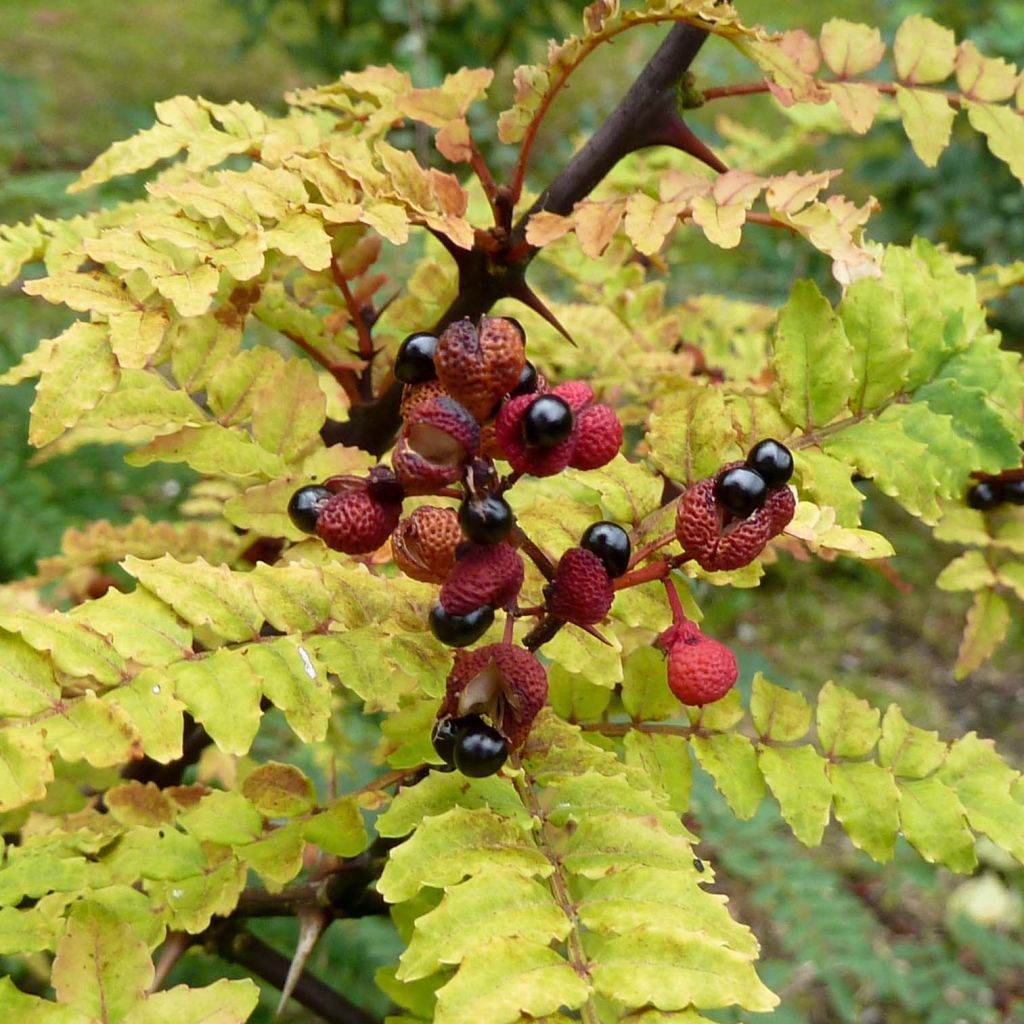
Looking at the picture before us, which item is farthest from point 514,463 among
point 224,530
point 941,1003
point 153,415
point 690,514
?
point 941,1003

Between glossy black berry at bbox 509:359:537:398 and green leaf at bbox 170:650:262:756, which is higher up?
glossy black berry at bbox 509:359:537:398

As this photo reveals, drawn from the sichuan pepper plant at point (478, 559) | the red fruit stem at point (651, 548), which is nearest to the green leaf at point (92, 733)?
the sichuan pepper plant at point (478, 559)

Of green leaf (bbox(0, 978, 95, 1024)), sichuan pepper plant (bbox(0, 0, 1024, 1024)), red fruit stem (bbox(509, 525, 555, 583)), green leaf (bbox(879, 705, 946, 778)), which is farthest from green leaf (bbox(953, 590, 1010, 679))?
green leaf (bbox(0, 978, 95, 1024))

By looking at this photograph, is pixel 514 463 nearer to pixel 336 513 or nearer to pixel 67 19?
pixel 336 513

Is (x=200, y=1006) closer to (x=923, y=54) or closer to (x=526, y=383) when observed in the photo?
(x=526, y=383)

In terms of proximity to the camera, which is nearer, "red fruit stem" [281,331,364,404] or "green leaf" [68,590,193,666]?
"green leaf" [68,590,193,666]

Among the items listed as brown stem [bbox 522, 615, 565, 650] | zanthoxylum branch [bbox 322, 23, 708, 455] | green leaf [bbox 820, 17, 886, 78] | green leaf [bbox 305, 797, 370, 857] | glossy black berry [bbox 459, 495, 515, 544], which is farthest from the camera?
green leaf [bbox 820, 17, 886, 78]

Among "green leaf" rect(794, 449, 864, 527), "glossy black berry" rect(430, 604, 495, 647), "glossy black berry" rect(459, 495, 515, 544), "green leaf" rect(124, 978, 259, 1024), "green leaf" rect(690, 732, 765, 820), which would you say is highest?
"glossy black berry" rect(459, 495, 515, 544)

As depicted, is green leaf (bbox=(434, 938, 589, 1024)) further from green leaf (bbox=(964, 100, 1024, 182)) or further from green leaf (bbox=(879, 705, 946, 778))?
green leaf (bbox=(964, 100, 1024, 182))
